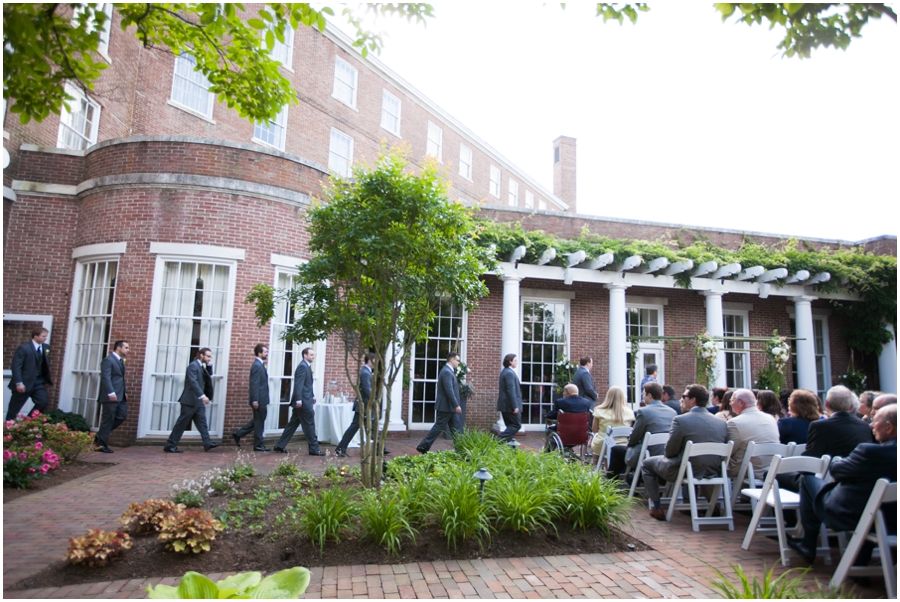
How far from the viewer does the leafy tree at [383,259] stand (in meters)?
5.30

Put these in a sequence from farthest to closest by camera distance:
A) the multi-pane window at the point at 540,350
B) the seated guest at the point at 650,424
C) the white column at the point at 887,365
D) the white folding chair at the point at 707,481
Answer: the white column at the point at 887,365
the multi-pane window at the point at 540,350
the seated guest at the point at 650,424
the white folding chair at the point at 707,481

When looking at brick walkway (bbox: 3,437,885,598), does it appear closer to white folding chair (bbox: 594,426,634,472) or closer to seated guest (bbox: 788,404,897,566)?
seated guest (bbox: 788,404,897,566)

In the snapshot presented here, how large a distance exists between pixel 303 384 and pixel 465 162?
1879 centimetres

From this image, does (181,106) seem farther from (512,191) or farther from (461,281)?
(512,191)

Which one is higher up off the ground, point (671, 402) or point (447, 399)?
point (671, 402)

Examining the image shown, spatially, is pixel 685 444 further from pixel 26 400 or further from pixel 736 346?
pixel 736 346

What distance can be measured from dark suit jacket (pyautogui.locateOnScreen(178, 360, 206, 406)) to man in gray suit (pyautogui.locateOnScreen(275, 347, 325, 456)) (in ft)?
4.63

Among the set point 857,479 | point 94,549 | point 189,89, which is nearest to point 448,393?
point 94,549

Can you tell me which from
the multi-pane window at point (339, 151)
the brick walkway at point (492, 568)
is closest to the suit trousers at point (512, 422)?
the brick walkway at point (492, 568)

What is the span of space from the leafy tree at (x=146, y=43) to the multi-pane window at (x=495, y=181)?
22864mm

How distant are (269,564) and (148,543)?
3.28 feet

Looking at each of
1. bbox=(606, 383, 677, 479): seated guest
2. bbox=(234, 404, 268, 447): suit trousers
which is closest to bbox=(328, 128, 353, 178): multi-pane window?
bbox=(234, 404, 268, 447): suit trousers

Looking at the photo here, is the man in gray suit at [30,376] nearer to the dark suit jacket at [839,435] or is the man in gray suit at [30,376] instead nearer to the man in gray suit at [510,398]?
the man in gray suit at [510,398]

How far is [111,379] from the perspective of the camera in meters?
8.27
